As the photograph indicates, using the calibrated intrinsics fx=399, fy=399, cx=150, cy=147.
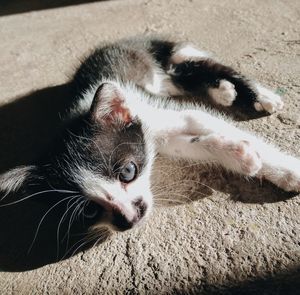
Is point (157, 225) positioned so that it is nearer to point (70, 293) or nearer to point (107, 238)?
point (107, 238)

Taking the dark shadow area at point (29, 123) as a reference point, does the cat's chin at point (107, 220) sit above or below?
above

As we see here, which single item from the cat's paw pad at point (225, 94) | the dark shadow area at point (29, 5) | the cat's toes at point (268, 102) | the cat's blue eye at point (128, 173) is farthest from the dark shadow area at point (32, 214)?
the dark shadow area at point (29, 5)

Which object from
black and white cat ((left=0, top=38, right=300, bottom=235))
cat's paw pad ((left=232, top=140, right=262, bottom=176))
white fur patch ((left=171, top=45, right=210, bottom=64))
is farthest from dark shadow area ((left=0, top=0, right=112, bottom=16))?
cat's paw pad ((left=232, top=140, right=262, bottom=176))

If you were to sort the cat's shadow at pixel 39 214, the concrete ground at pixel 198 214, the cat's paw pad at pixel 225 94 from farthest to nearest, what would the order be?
the cat's paw pad at pixel 225 94 < the cat's shadow at pixel 39 214 < the concrete ground at pixel 198 214

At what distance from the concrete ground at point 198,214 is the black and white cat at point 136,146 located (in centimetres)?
10

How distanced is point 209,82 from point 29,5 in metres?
2.36

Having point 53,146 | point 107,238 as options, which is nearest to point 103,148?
point 53,146

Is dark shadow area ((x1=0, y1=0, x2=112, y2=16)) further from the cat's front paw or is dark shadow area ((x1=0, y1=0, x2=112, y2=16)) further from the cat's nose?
the cat's nose

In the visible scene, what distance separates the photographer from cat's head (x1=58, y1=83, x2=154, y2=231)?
155cm

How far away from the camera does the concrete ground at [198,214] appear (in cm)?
142

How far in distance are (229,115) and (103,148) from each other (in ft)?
2.48

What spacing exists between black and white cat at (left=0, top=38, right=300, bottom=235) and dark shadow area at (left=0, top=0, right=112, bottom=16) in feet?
5.74

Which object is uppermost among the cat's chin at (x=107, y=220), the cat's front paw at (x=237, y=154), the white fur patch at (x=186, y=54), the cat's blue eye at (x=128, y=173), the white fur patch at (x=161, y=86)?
the cat's front paw at (x=237, y=154)

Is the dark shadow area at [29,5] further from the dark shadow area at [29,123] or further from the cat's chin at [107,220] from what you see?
the cat's chin at [107,220]
